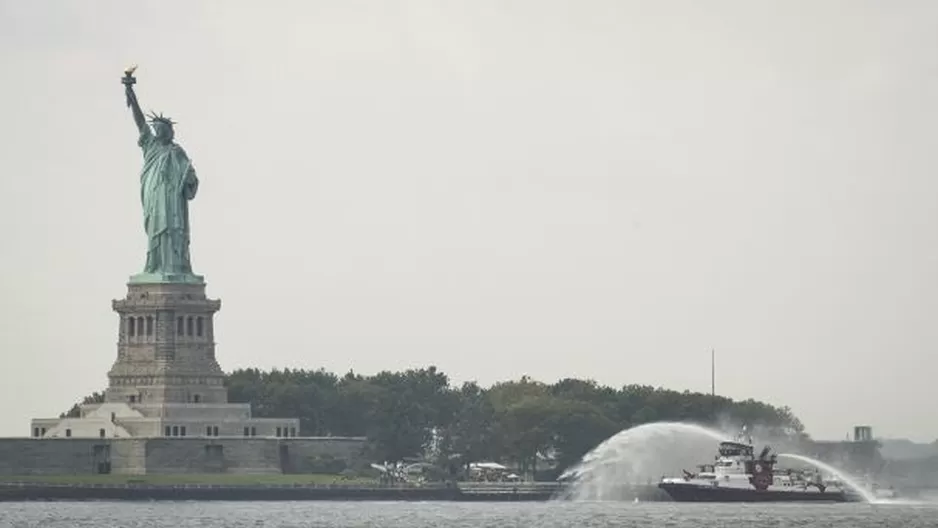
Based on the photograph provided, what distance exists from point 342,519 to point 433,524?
11.0m

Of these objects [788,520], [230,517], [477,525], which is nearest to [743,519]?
[788,520]

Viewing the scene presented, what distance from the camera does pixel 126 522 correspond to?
192m

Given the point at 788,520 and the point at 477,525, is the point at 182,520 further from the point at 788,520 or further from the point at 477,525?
the point at 788,520

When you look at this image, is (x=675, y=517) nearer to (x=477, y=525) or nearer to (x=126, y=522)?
(x=477, y=525)

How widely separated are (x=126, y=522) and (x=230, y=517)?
30.8 feet

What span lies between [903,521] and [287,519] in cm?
3513

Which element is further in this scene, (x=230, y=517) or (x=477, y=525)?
(x=230, y=517)

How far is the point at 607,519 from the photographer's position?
193 m

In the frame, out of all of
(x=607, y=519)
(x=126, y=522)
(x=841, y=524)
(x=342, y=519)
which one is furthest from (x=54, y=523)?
(x=841, y=524)

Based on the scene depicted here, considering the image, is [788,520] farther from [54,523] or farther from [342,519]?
[54,523]

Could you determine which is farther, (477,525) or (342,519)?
(342,519)

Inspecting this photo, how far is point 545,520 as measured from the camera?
192875mm

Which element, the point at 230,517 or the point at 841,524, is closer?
the point at 841,524

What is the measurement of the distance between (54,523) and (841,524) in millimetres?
43713
